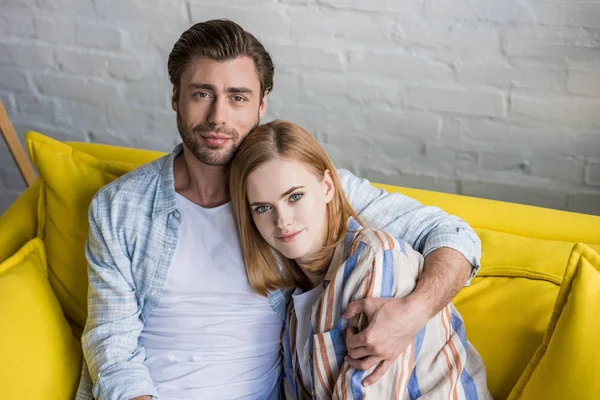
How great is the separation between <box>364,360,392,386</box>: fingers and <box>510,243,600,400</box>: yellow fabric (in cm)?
27

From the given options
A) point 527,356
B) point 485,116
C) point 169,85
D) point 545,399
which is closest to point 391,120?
point 485,116

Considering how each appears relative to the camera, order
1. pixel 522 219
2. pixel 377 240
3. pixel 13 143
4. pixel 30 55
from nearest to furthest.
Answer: pixel 377 240 < pixel 522 219 < pixel 13 143 < pixel 30 55

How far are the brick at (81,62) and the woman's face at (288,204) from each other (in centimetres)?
113

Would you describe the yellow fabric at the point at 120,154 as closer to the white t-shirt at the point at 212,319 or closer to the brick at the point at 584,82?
the white t-shirt at the point at 212,319

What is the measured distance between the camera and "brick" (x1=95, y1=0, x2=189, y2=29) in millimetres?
2225

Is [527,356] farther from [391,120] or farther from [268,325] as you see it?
[391,120]

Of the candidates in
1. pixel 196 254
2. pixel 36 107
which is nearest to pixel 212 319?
pixel 196 254

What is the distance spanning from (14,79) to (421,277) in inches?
66.8

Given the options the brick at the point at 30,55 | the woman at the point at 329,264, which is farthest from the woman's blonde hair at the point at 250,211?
the brick at the point at 30,55

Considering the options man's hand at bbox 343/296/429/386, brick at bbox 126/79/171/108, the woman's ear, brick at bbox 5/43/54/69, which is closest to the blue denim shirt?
the woman's ear

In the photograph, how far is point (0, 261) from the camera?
181 cm

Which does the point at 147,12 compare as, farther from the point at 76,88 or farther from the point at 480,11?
the point at 480,11

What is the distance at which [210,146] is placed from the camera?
5.12 feet

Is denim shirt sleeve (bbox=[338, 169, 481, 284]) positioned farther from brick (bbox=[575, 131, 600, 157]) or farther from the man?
brick (bbox=[575, 131, 600, 157])
